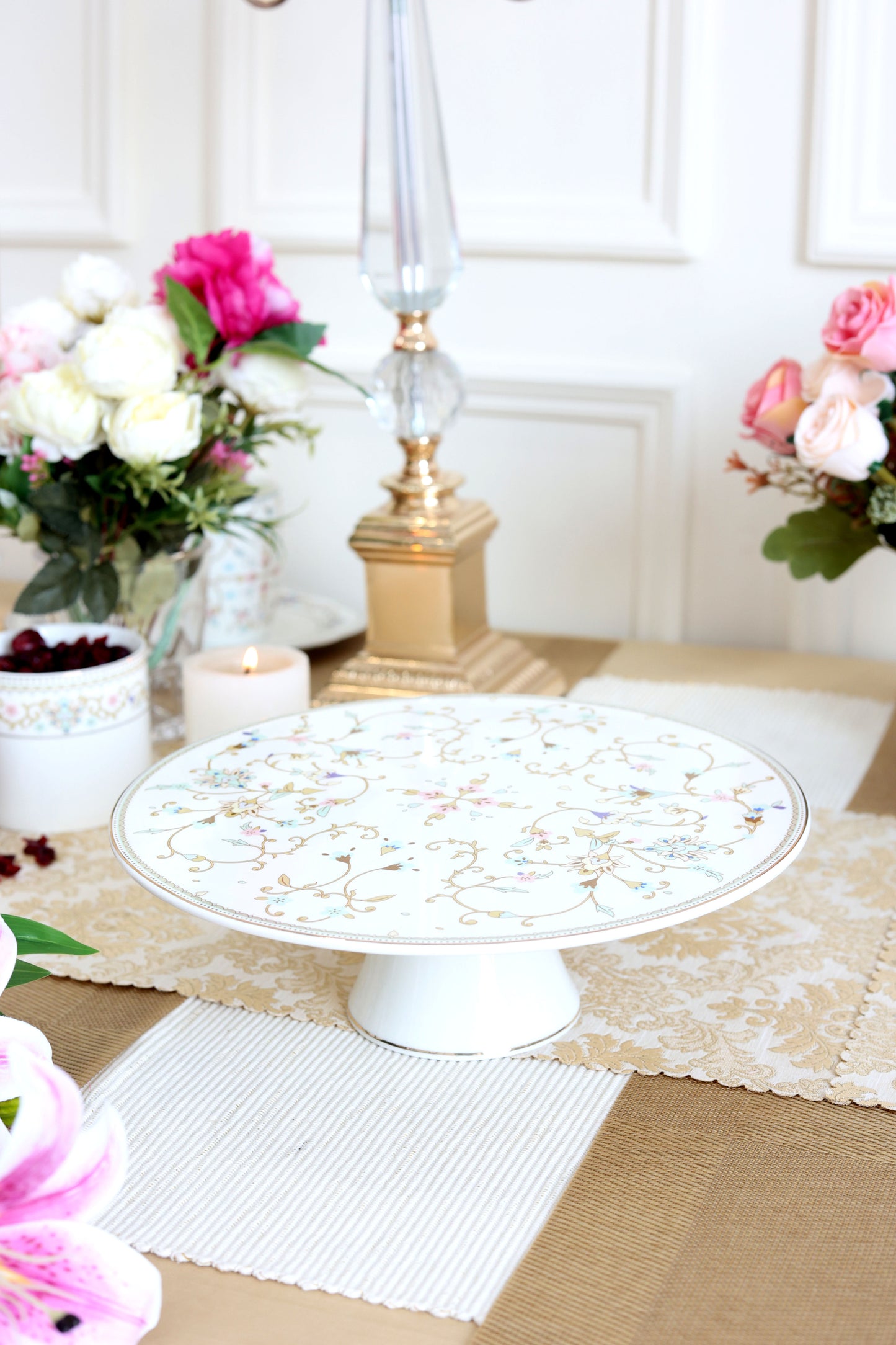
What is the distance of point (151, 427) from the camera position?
3.67 feet

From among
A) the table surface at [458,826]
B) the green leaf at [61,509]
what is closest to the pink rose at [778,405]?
the table surface at [458,826]

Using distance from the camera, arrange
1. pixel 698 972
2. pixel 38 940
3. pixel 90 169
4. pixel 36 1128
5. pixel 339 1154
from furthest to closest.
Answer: pixel 90 169, pixel 698 972, pixel 339 1154, pixel 38 940, pixel 36 1128

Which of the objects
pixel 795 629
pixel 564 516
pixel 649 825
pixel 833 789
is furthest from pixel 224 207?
pixel 649 825

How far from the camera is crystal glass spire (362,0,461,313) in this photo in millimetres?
1252

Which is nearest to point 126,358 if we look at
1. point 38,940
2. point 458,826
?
point 458,826

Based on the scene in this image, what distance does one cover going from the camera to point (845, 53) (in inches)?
54.9

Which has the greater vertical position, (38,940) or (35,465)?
(35,465)

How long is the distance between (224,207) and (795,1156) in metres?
1.31

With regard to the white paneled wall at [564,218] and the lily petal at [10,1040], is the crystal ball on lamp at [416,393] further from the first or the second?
the lily petal at [10,1040]

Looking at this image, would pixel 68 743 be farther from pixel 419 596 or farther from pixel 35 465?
pixel 419 596

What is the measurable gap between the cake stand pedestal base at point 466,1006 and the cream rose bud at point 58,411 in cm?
52

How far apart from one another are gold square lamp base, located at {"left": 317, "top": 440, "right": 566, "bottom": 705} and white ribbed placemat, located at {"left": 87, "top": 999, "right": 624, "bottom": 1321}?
1.73 feet

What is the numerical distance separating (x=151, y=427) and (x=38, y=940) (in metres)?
0.59

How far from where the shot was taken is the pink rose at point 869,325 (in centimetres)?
113
